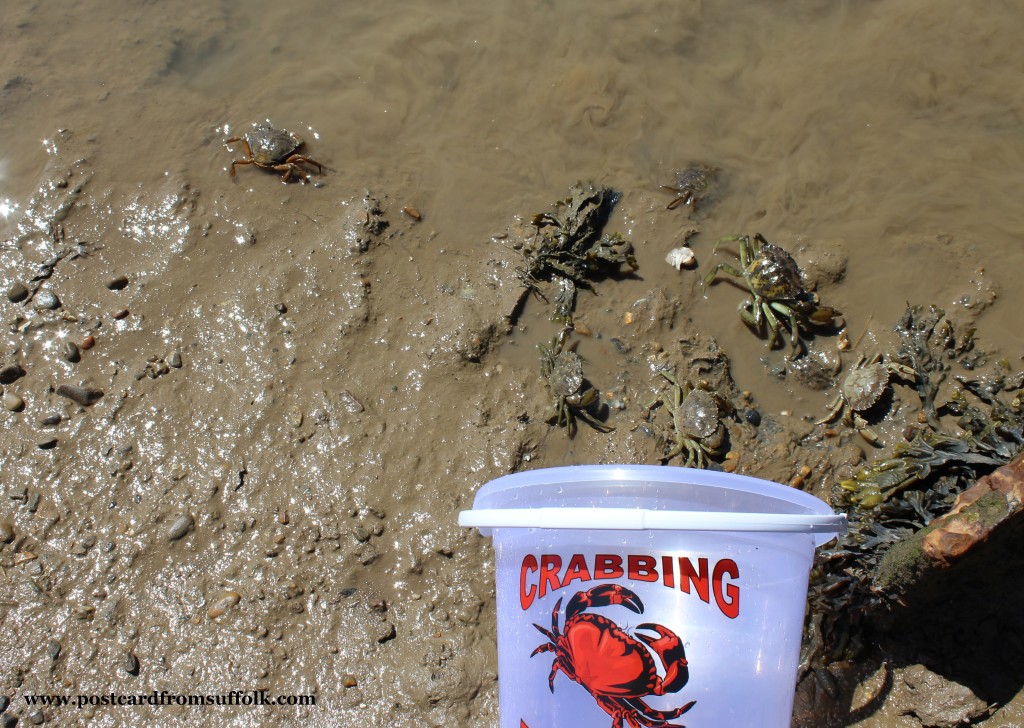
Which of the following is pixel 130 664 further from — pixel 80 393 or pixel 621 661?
pixel 621 661

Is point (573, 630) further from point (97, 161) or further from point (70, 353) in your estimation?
point (97, 161)

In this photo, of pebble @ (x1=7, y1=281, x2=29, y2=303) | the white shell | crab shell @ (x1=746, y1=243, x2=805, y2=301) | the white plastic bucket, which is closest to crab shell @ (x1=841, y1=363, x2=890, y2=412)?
crab shell @ (x1=746, y1=243, x2=805, y2=301)

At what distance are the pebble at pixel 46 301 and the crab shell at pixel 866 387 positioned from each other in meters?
4.14

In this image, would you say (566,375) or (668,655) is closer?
(668,655)

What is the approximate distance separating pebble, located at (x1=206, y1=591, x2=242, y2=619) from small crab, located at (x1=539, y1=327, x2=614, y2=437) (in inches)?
66.0

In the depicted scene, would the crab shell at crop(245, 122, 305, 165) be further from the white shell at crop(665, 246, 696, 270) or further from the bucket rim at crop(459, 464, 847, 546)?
the bucket rim at crop(459, 464, 847, 546)

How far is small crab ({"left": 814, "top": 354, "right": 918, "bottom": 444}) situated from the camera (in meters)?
3.68

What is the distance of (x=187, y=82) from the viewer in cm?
462

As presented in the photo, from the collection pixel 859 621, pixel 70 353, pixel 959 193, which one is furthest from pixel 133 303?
pixel 959 193

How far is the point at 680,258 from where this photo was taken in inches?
160

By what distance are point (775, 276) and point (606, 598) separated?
2.29 metres

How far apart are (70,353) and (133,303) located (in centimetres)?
39

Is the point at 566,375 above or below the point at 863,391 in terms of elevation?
above

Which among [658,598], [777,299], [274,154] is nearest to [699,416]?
[777,299]
